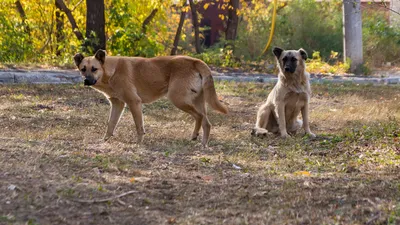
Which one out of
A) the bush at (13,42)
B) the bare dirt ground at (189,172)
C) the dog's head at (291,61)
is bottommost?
the bare dirt ground at (189,172)

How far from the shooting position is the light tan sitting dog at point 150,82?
853 centimetres

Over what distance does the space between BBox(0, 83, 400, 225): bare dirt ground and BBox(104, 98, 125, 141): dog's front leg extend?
14cm

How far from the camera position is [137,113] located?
8.60m

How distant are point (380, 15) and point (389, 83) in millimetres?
7935

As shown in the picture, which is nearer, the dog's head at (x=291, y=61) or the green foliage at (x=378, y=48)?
the dog's head at (x=291, y=61)

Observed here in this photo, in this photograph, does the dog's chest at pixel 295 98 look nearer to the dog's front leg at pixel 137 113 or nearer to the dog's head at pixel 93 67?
the dog's front leg at pixel 137 113

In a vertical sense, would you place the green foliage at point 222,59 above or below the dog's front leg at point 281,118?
above

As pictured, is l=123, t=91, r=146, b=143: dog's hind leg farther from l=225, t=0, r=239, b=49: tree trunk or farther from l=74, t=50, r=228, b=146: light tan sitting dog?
l=225, t=0, r=239, b=49: tree trunk

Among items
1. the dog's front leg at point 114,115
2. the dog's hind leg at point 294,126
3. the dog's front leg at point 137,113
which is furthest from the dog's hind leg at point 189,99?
the dog's hind leg at point 294,126

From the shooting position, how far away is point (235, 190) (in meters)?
5.65

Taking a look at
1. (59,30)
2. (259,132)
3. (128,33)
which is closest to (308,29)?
(128,33)

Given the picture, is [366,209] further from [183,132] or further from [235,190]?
[183,132]

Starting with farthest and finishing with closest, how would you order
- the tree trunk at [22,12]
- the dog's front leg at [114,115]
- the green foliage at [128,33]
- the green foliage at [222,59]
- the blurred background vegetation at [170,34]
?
1. the tree trunk at [22,12]
2. the green foliage at [222,59]
3. the blurred background vegetation at [170,34]
4. the green foliage at [128,33]
5. the dog's front leg at [114,115]

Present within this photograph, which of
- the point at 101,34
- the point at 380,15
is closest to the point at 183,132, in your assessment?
the point at 101,34
